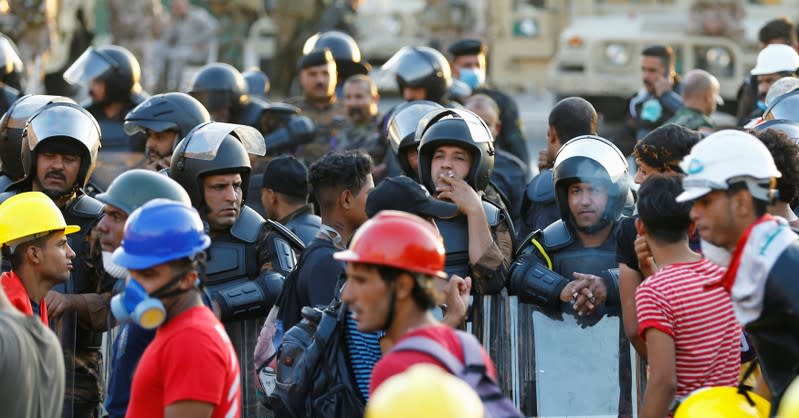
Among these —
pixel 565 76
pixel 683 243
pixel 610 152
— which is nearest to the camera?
pixel 683 243

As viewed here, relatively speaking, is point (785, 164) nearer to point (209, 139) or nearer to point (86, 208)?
point (209, 139)

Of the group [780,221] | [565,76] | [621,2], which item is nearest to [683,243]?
[780,221]

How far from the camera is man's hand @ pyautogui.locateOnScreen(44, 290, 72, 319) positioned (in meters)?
6.73

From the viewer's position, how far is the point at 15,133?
27.4 ft

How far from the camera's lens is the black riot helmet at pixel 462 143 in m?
7.10

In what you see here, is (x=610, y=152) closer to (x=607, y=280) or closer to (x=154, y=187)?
(x=607, y=280)

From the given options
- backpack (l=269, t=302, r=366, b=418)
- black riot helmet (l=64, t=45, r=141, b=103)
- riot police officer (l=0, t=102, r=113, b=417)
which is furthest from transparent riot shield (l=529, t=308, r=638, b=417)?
black riot helmet (l=64, t=45, r=141, b=103)

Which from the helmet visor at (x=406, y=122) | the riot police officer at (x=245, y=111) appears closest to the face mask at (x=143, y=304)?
the helmet visor at (x=406, y=122)

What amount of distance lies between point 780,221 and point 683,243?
771 millimetres

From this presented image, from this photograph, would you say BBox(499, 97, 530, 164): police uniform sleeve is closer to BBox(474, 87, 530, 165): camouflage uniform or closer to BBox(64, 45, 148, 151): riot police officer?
BBox(474, 87, 530, 165): camouflage uniform

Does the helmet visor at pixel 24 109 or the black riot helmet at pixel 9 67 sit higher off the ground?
the helmet visor at pixel 24 109

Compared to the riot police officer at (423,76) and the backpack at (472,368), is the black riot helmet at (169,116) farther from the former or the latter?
the backpack at (472,368)

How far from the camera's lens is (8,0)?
1717 centimetres

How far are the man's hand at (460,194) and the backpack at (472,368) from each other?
239cm
